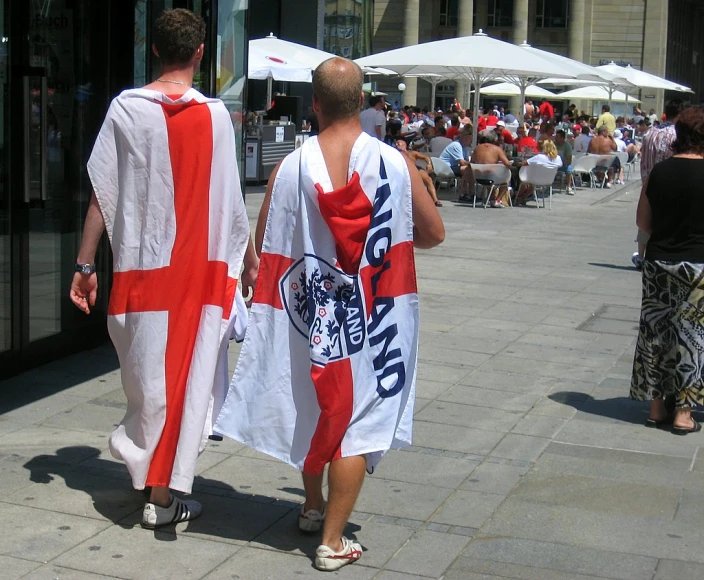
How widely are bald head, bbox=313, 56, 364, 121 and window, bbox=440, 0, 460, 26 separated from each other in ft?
238

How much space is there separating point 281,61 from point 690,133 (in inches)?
623

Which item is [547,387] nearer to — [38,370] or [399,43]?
[38,370]

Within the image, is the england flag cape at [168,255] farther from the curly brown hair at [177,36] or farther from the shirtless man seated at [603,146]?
the shirtless man seated at [603,146]

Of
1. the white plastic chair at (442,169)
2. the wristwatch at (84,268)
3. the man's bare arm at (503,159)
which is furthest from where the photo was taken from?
the white plastic chair at (442,169)

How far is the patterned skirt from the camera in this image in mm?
6188

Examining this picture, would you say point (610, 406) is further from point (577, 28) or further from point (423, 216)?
point (577, 28)

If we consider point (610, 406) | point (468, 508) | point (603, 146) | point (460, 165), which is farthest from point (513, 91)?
point (468, 508)

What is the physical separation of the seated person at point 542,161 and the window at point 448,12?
54.5m

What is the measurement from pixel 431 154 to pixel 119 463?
1783 centimetres

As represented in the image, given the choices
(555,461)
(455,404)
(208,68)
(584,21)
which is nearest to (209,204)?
(555,461)

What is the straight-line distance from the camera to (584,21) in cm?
7075

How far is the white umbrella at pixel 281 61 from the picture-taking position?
20.7 meters

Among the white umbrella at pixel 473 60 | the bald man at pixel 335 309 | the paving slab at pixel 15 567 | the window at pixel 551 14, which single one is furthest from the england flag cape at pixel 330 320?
the window at pixel 551 14

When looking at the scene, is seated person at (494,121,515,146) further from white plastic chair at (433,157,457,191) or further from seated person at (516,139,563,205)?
white plastic chair at (433,157,457,191)
